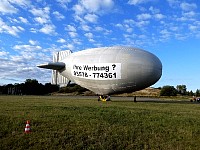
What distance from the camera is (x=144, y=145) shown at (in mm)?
12094

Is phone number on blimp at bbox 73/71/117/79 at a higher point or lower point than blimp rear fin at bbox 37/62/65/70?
lower

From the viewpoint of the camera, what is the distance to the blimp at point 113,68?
38094 millimetres

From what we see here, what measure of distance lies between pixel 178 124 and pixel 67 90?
390ft

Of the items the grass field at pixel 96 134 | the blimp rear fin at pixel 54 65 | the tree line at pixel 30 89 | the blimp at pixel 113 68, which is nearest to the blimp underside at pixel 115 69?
the blimp at pixel 113 68

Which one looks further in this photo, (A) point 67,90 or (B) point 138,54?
(A) point 67,90

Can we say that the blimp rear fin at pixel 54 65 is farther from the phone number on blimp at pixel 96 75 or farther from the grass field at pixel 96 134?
the grass field at pixel 96 134

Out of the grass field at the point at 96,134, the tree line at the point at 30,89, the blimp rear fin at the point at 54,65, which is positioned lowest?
the grass field at the point at 96,134

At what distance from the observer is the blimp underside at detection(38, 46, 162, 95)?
125 feet

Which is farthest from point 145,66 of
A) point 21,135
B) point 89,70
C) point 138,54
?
point 21,135

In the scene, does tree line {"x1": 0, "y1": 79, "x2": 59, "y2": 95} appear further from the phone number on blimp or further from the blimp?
the phone number on blimp

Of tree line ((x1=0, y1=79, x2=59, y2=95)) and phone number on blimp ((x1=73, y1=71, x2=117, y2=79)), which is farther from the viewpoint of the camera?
tree line ((x1=0, y1=79, x2=59, y2=95))

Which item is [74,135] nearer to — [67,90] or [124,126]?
[124,126]

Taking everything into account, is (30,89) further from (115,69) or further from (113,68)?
(115,69)

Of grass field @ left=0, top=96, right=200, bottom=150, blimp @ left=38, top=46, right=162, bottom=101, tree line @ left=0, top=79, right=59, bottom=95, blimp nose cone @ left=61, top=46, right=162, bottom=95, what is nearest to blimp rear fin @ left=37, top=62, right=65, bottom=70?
blimp @ left=38, top=46, right=162, bottom=101
